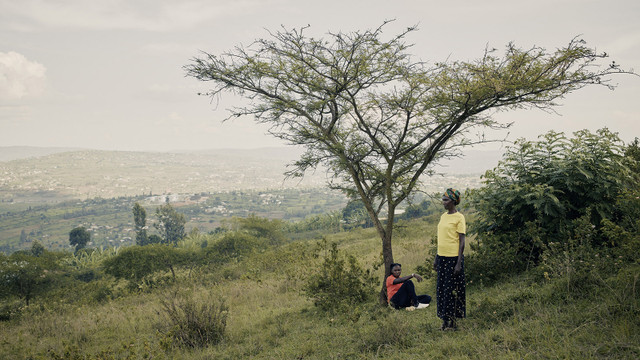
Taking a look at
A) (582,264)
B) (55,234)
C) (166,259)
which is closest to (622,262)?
(582,264)

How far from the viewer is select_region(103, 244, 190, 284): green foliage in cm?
2848

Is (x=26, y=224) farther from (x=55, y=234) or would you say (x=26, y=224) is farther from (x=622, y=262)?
(x=622, y=262)

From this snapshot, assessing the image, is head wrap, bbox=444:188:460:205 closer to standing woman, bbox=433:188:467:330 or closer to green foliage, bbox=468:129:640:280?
standing woman, bbox=433:188:467:330

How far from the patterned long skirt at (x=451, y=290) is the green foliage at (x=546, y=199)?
2154mm

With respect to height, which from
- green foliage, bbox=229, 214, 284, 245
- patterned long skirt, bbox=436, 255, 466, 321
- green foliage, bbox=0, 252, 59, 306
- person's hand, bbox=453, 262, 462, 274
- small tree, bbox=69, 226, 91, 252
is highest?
person's hand, bbox=453, 262, 462, 274

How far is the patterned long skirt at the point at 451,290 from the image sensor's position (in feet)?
16.3

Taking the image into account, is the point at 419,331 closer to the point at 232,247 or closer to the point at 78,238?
the point at 232,247

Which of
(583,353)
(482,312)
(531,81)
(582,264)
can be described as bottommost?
(482,312)

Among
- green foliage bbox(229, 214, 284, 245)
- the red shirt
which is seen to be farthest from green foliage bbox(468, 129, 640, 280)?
green foliage bbox(229, 214, 284, 245)

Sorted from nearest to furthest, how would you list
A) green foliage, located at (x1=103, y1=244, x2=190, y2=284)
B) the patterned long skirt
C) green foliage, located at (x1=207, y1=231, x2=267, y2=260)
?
the patterned long skirt, green foliage, located at (x1=103, y1=244, x2=190, y2=284), green foliage, located at (x1=207, y1=231, x2=267, y2=260)

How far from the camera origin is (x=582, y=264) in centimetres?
497

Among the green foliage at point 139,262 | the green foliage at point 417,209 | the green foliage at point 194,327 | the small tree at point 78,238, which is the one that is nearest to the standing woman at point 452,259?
the green foliage at point 417,209

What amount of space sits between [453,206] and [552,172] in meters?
3.61

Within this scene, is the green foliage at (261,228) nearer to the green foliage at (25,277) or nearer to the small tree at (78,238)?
the green foliage at (25,277)
